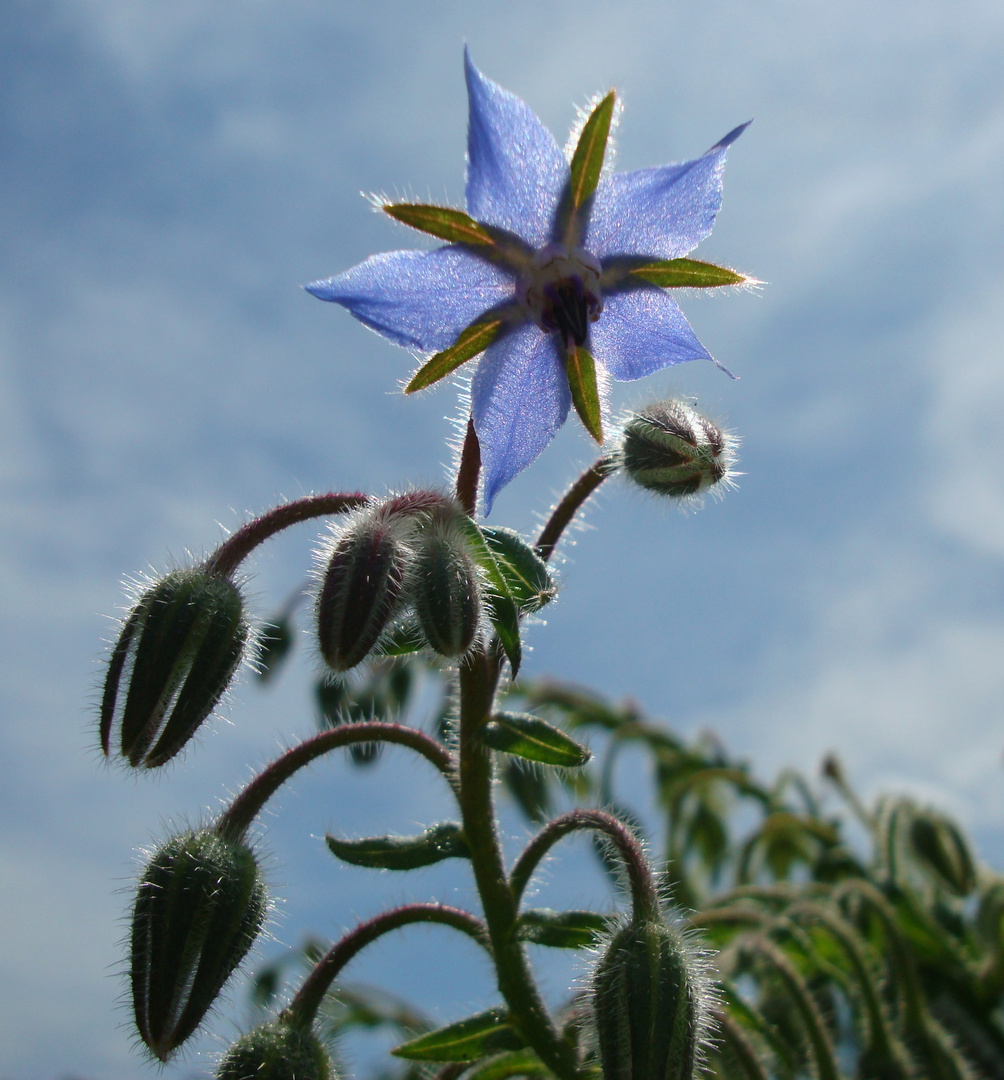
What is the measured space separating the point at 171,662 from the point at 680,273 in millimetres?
1123

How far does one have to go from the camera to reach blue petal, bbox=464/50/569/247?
69.3 inches

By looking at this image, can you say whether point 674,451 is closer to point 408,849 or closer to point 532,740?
point 532,740

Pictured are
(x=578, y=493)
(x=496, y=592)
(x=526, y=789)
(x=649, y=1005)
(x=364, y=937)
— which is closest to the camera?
(x=649, y=1005)

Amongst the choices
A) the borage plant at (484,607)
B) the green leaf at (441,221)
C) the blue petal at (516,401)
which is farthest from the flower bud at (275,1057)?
the green leaf at (441,221)

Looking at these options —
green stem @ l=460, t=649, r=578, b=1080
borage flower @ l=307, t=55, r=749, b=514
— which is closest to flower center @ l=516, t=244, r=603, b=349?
borage flower @ l=307, t=55, r=749, b=514

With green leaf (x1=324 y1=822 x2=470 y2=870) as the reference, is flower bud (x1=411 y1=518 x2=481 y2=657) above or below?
above

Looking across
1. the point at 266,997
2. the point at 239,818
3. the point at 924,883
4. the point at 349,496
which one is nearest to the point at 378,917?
the point at 239,818

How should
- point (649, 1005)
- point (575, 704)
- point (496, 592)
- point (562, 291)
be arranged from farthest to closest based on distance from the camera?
1. point (575, 704)
2. point (562, 291)
3. point (496, 592)
4. point (649, 1005)

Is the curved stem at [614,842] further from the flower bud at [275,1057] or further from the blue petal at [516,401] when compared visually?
the blue petal at [516,401]

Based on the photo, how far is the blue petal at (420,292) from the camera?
70.2 inches

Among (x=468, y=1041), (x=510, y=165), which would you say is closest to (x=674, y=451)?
(x=510, y=165)

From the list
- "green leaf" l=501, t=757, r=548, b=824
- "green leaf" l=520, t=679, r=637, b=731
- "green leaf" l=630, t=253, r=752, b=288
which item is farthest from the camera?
"green leaf" l=520, t=679, r=637, b=731

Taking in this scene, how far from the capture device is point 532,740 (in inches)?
69.5

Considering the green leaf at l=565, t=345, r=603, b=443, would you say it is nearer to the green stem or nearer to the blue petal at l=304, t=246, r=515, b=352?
the blue petal at l=304, t=246, r=515, b=352
